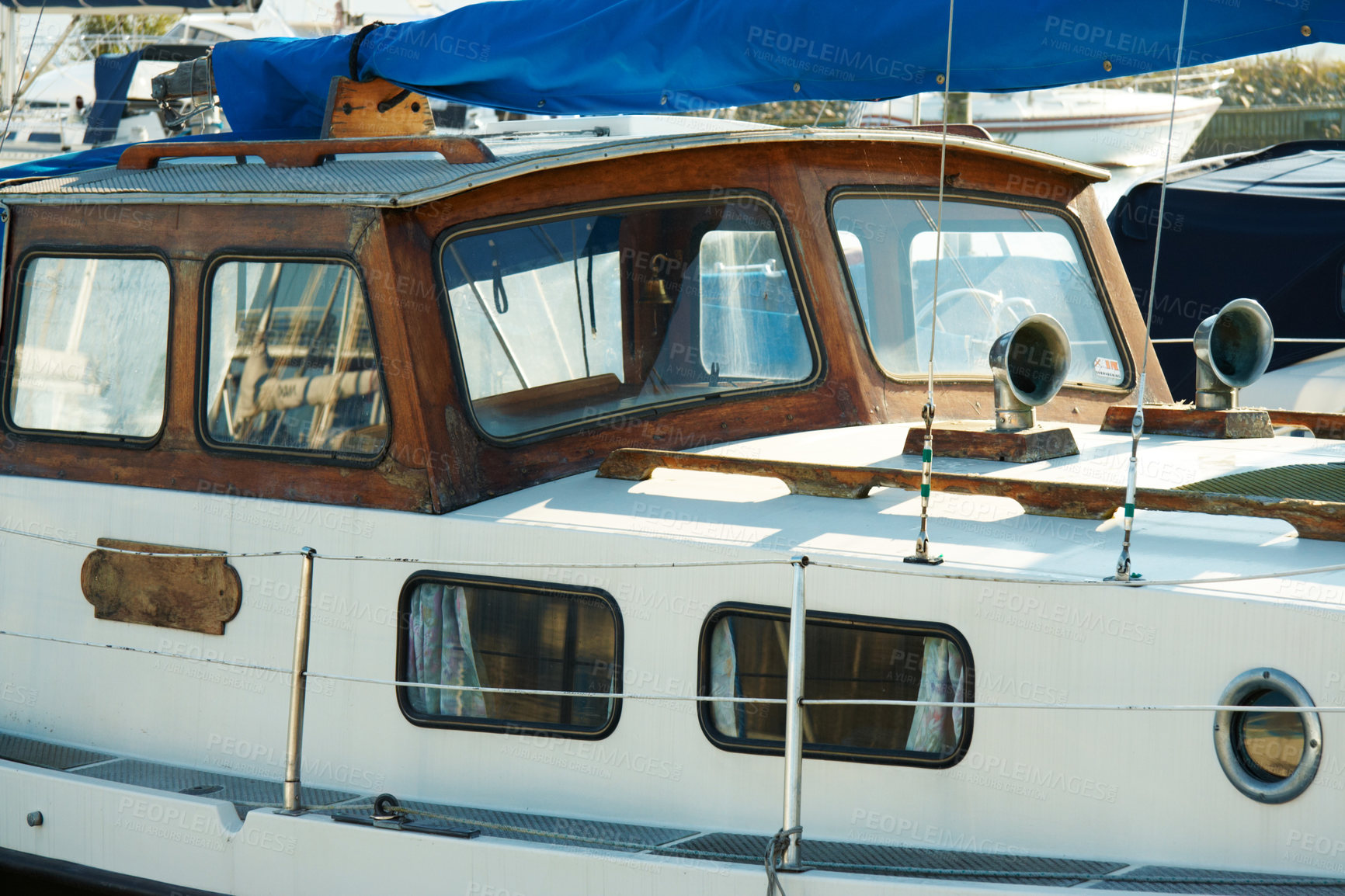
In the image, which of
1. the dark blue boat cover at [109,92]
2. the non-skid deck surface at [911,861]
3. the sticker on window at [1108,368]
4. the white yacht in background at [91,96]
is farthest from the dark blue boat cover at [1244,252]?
the dark blue boat cover at [109,92]

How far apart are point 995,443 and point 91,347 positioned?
279 cm

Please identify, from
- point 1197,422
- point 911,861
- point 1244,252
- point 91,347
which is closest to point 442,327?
point 91,347

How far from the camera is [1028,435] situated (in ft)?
12.6

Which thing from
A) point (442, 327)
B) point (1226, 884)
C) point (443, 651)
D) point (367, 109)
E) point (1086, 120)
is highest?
point (1086, 120)

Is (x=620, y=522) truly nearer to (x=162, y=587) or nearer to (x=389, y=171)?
(x=389, y=171)

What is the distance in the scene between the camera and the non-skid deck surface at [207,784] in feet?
12.1

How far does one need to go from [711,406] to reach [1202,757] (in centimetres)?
183

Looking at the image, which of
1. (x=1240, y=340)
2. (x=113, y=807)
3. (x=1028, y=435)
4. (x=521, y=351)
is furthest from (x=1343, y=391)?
(x=113, y=807)

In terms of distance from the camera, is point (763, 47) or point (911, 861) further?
point (763, 47)

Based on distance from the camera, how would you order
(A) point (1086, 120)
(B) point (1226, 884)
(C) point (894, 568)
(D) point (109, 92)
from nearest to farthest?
(B) point (1226, 884) → (C) point (894, 568) → (D) point (109, 92) → (A) point (1086, 120)

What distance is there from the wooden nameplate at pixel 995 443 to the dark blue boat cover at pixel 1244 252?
21.6 ft

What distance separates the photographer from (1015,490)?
3361mm

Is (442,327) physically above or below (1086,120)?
below

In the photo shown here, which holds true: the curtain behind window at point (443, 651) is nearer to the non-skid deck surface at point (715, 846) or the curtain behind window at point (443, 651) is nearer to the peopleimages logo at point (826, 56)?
the non-skid deck surface at point (715, 846)
